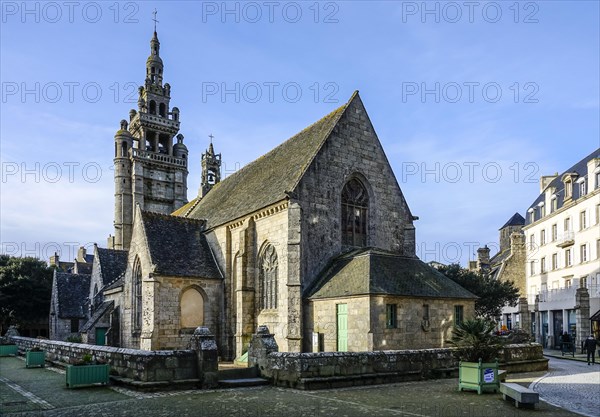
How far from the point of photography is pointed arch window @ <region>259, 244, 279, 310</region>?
2627 centimetres

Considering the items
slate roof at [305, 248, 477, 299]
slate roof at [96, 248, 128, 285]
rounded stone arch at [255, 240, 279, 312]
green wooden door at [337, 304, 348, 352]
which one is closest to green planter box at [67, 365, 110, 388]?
green wooden door at [337, 304, 348, 352]

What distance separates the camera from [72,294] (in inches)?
1905

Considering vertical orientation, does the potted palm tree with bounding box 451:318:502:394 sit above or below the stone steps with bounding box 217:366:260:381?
above

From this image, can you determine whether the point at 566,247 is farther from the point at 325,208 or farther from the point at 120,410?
the point at 120,410

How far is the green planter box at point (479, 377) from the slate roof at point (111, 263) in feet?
103

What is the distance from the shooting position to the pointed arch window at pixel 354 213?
2709 cm

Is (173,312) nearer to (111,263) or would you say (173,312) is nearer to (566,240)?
(111,263)

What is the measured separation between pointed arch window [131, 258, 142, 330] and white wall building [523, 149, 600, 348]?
1085 inches

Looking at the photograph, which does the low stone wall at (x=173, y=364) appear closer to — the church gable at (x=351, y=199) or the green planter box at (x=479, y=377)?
the green planter box at (x=479, y=377)

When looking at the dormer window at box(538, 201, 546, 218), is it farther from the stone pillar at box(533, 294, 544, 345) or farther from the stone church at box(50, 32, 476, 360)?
the stone church at box(50, 32, 476, 360)

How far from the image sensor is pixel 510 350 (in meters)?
21.0

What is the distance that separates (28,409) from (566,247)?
40.7 m

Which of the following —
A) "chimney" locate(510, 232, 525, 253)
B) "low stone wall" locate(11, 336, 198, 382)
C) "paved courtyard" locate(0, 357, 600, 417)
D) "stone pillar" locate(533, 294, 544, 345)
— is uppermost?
"chimney" locate(510, 232, 525, 253)

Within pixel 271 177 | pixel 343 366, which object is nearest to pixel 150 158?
pixel 271 177
